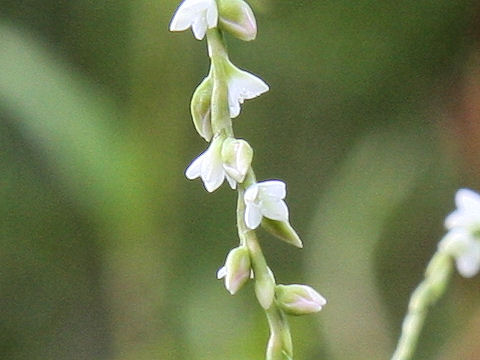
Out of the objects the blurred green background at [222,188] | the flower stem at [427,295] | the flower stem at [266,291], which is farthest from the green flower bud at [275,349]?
the blurred green background at [222,188]

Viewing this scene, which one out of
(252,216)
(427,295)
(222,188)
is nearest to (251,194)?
(252,216)

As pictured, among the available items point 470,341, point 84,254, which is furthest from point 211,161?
point 84,254

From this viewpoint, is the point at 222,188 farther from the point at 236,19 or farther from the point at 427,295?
the point at 236,19

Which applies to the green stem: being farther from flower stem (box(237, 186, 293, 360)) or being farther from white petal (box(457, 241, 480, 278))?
white petal (box(457, 241, 480, 278))

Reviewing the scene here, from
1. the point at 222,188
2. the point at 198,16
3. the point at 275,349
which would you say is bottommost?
the point at 275,349

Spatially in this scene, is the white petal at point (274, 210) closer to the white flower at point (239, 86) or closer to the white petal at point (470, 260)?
the white flower at point (239, 86)
